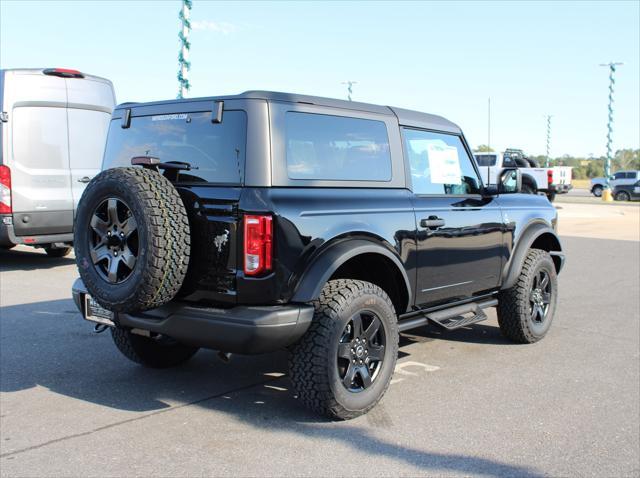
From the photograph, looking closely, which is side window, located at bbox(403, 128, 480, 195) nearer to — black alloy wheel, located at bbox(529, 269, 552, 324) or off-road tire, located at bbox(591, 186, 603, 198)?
Result: black alloy wheel, located at bbox(529, 269, 552, 324)

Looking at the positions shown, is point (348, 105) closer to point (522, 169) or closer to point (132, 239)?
point (132, 239)

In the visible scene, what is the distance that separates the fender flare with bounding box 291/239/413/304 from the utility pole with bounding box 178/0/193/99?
691 centimetres

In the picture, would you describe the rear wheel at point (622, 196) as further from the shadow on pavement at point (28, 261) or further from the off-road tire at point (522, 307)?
the off-road tire at point (522, 307)

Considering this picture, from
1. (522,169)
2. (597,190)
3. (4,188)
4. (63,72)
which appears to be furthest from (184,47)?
(597,190)

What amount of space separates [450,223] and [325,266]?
1455 millimetres

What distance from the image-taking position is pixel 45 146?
9531 millimetres

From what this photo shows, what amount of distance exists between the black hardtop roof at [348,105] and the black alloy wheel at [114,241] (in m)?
0.83

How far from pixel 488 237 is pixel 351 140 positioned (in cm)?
158

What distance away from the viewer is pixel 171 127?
4.29 metres

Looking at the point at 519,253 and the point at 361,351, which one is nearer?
the point at 361,351

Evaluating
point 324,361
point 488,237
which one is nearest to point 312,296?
point 324,361

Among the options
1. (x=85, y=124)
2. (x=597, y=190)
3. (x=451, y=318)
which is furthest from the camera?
(x=597, y=190)

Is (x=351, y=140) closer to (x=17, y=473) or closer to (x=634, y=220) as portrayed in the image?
(x=17, y=473)

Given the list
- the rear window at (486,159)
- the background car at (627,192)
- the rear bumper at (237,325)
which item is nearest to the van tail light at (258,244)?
the rear bumper at (237,325)
